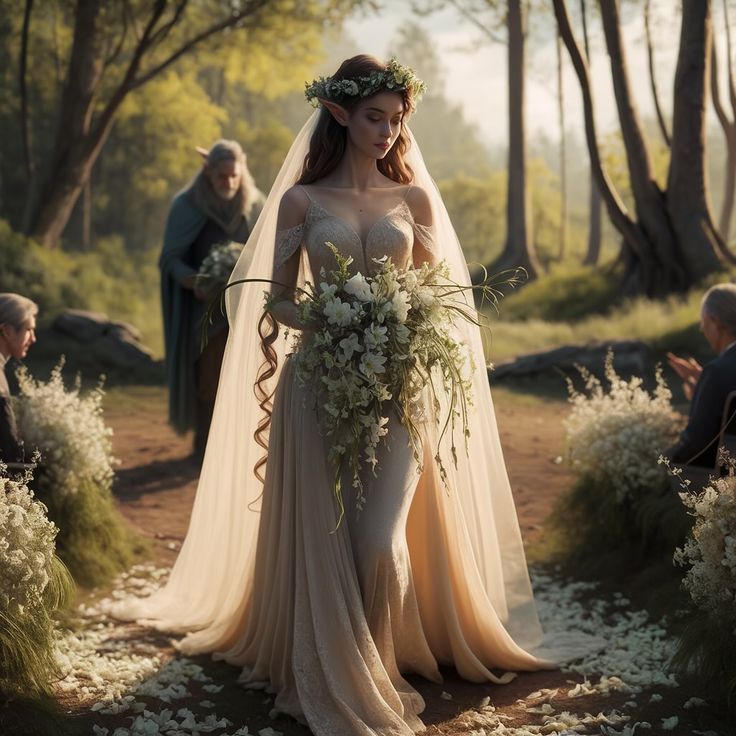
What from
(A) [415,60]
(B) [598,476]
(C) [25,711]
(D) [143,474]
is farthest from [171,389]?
(A) [415,60]

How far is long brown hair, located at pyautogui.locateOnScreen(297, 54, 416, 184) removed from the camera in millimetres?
4273

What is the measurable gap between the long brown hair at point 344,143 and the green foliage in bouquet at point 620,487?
96.5 inches

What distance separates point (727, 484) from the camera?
3955mm

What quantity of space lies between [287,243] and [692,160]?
11.7m

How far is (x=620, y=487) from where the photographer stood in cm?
616

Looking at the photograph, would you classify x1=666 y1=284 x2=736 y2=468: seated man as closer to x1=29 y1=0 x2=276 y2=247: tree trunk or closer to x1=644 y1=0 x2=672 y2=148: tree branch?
x1=29 y1=0 x2=276 y2=247: tree trunk

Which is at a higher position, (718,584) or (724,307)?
(724,307)

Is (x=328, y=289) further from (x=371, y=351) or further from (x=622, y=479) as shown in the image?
(x=622, y=479)

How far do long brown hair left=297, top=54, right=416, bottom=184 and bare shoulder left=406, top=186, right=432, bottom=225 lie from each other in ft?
0.46

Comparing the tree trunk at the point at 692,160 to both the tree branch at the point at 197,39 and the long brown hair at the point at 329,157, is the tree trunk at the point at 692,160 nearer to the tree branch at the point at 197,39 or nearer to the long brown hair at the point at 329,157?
the tree branch at the point at 197,39

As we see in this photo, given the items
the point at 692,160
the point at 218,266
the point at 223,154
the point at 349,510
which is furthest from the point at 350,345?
the point at 692,160

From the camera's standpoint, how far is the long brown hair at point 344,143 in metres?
4.27

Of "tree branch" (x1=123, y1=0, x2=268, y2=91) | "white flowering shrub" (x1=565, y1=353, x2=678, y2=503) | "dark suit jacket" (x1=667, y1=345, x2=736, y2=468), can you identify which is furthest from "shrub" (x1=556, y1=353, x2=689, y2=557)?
"tree branch" (x1=123, y1=0, x2=268, y2=91)

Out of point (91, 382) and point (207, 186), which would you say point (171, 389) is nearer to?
point (207, 186)
